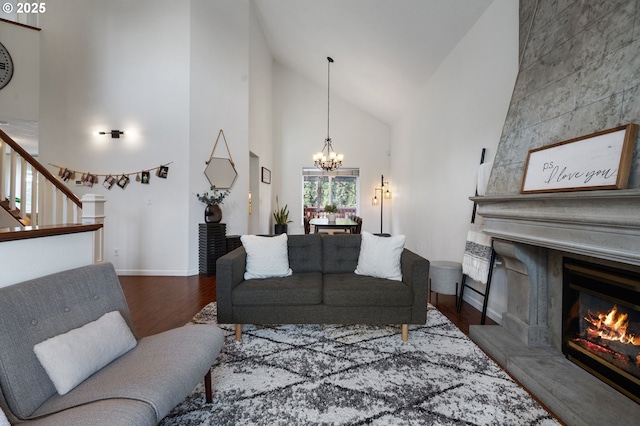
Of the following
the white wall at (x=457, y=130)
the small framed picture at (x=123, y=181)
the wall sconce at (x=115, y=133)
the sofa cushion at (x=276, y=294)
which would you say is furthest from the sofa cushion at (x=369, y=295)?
the wall sconce at (x=115, y=133)

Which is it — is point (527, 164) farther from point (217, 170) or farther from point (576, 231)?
point (217, 170)

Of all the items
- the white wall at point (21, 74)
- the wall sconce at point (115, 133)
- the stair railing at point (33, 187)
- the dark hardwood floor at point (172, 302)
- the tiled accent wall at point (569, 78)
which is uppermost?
the white wall at point (21, 74)

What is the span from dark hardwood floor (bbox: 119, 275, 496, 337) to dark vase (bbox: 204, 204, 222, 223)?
90 cm

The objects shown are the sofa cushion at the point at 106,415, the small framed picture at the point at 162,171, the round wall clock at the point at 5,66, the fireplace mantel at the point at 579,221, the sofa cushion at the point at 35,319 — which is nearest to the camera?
the sofa cushion at the point at 106,415

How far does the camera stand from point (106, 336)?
1.42 meters

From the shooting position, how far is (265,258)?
110 inches

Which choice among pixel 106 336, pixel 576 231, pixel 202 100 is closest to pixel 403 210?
pixel 202 100

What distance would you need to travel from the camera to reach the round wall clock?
4.72 meters

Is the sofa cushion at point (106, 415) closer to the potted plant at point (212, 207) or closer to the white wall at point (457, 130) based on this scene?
the white wall at point (457, 130)

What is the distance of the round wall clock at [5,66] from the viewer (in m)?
4.72

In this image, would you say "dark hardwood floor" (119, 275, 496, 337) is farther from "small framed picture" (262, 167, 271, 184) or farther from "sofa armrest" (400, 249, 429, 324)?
"small framed picture" (262, 167, 271, 184)

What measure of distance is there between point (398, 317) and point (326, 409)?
39.6 inches

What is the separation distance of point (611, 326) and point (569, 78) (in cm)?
150

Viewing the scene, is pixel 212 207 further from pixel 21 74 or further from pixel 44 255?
pixel 21 74
